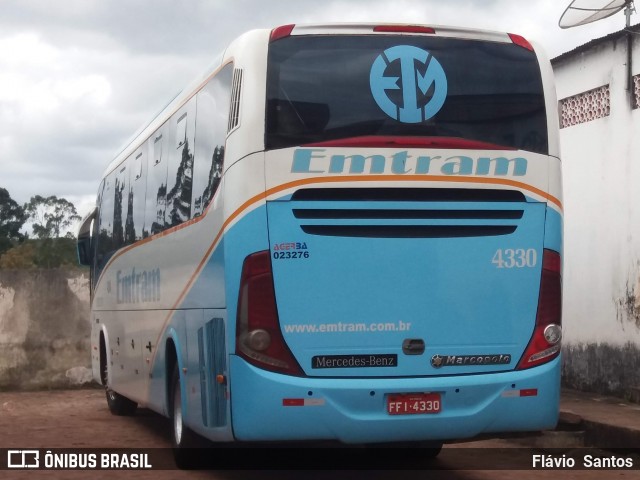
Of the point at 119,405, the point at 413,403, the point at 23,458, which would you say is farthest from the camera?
the point at 119,405

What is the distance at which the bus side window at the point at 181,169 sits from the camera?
970 centimetres

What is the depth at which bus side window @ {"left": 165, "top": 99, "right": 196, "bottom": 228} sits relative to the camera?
970 cm

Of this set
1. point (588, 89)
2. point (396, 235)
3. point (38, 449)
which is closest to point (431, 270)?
point (396, 235)

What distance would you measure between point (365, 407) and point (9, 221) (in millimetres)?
82556

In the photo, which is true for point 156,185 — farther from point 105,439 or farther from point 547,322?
point 547,322

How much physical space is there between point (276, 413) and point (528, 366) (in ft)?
6.16

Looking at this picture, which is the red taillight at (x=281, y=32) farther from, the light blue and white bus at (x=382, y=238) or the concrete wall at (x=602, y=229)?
the concrete wall at (x=602, y=229)

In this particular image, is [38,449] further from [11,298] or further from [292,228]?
[11,298]

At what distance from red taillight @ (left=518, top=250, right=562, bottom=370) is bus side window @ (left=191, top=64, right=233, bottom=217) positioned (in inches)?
97.8

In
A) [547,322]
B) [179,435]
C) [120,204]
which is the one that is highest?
[120,204]

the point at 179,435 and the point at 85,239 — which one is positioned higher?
the point at 85,239

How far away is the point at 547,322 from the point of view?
27.5 feet

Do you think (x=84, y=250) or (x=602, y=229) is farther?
(x=84, y=250)

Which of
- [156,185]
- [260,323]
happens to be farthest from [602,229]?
[260,323]
